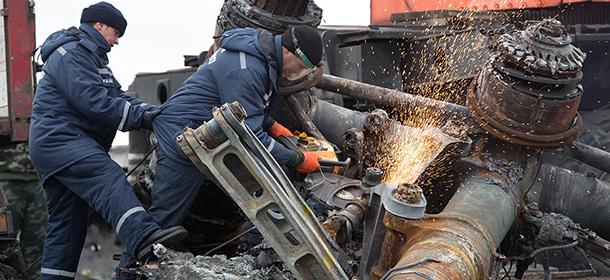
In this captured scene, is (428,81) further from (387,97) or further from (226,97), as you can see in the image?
(226,97)

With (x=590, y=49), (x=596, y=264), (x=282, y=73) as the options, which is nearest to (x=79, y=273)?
(x=282, y=73)

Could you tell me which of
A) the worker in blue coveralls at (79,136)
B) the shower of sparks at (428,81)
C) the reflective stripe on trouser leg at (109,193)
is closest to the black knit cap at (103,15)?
the worker in blue coveralls at (79,136)

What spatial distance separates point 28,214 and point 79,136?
186 cm

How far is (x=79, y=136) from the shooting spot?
3.51m

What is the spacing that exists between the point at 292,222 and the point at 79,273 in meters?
3.18

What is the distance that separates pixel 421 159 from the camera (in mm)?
3689

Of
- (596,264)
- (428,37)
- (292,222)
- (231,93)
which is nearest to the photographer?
(292,222)

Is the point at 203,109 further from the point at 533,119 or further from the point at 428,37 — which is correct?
the point at 428,37

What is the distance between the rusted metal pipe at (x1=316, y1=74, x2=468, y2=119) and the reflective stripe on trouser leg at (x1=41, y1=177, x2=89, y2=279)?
7.74ft

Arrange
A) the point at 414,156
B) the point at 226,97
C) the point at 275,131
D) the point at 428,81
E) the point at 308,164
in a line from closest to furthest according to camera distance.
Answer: the point at 226,97 < the point at 308,164 < the point at 414,156 < the point at 275,131 < the point at 428,81

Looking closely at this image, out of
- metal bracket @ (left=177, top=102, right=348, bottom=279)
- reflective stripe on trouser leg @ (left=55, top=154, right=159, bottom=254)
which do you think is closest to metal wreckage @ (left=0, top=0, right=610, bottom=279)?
metal bracket @ (left=177, top=102, right=348, bottom=279)

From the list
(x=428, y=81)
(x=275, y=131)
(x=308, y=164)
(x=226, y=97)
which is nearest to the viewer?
(x=226, y=97)

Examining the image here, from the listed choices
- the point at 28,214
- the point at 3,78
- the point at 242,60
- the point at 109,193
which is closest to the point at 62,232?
the point at 109,193

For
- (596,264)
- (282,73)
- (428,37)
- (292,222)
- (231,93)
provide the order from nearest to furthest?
(292,222) → (231,93) → (282,73) → (596,264) → (428,37)
